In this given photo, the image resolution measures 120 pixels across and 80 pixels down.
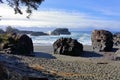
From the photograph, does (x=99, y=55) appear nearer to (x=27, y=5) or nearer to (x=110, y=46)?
(x=110, y=46)

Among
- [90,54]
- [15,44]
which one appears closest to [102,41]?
[90,54]

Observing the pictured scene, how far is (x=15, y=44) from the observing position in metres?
32.4

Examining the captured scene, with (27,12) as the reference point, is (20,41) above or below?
below

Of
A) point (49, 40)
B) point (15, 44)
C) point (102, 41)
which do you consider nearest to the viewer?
point (15, 44)

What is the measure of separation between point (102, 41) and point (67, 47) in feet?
22.2

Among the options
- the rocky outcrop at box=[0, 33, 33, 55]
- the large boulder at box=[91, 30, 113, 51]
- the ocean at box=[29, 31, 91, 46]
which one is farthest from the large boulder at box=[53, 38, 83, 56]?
the ocean at box=[29, 31, 91, 46]

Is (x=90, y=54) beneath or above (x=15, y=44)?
beneath

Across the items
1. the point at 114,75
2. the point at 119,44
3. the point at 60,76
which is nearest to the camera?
the point at 60,76

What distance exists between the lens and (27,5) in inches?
571

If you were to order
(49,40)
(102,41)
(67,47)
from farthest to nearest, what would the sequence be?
(49,40) → (102,41) → (67,47)

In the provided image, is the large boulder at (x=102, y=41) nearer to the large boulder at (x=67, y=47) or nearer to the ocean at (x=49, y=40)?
the large boulder at (x=67, y=47)

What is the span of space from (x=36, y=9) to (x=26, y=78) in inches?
95.9

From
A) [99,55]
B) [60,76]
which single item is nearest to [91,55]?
[99,55]

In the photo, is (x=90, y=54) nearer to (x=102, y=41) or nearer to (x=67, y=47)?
(x=67, y=47)
